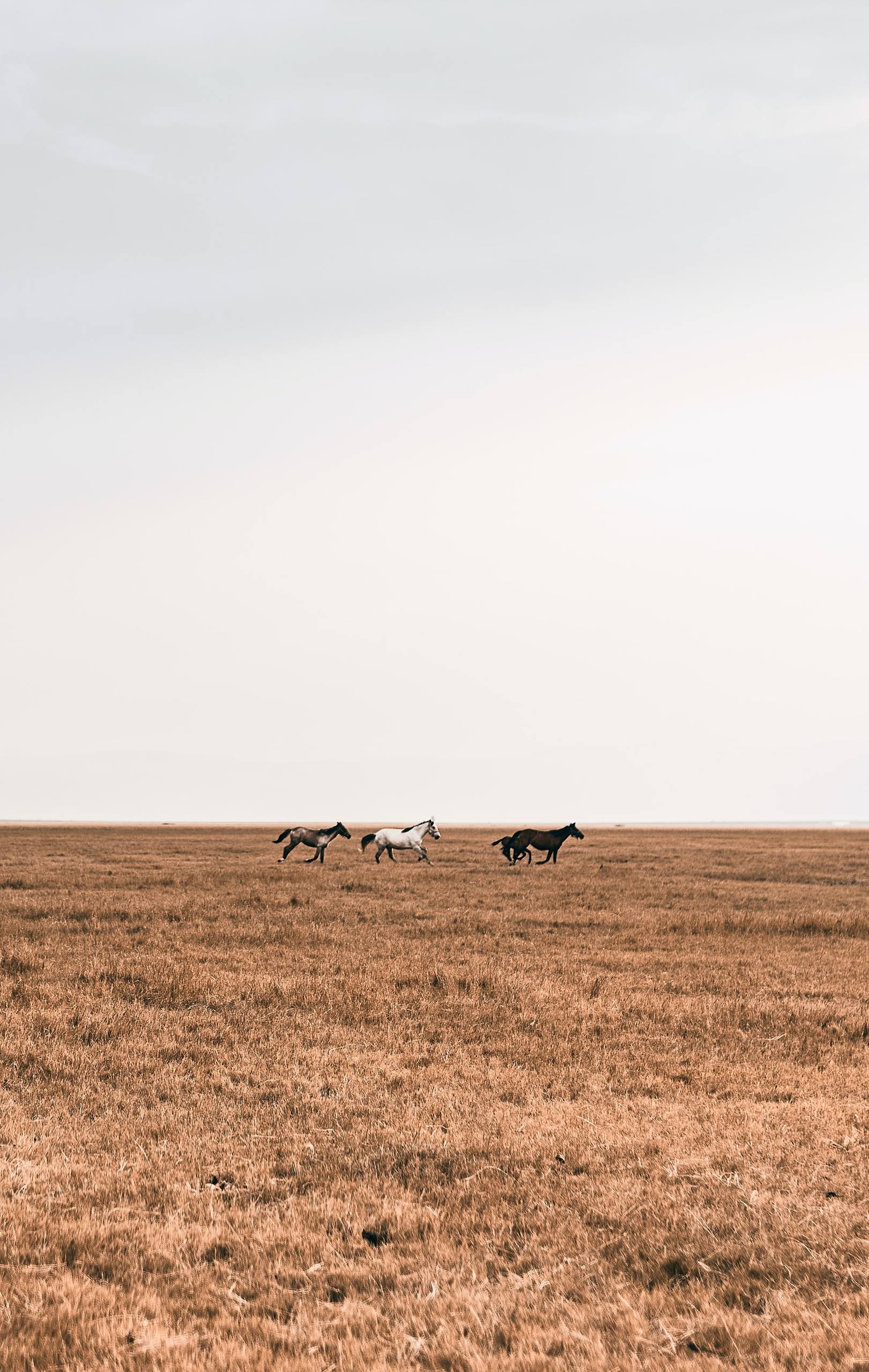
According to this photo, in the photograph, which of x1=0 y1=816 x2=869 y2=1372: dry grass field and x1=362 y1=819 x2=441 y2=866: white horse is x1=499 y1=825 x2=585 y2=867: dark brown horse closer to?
x1=362 y1=819 x2=441 y2=866: white horse

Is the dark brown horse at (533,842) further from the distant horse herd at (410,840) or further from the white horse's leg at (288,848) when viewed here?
the white horse's leg at (288,848)

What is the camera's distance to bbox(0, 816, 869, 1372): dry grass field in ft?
18.3

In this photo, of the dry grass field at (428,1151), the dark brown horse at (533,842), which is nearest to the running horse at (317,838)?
the dark brown horse at (533,842)

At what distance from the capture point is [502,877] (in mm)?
34562

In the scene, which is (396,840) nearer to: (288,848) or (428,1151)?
(288,848)

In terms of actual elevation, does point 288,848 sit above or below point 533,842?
below

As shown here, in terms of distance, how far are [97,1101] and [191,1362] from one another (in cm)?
539

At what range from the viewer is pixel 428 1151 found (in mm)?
8594

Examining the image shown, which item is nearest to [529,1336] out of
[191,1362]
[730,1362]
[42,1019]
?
[730,1362]

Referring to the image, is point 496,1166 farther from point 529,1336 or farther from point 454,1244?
point 529,1336

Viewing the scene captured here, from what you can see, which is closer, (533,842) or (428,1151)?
(428,1151)

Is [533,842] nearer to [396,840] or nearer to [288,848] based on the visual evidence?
[396,840]

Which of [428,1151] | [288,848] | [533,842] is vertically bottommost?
[288,848]

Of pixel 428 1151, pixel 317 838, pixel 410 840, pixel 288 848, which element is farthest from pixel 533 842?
pixel 428 1151
